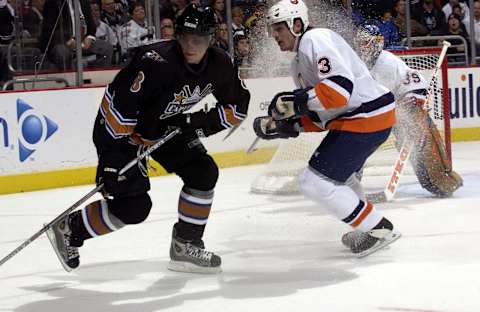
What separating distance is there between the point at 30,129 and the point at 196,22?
3.64 m

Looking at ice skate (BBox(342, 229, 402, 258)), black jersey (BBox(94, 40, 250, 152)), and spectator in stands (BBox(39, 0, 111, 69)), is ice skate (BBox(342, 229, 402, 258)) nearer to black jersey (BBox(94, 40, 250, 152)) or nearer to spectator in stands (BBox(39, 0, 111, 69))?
black jersey (BBox(94, 40, 250, 152))

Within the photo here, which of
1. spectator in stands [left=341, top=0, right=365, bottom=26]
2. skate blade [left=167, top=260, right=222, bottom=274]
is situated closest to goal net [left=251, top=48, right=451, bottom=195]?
spectator in stands [left=341, top=0, right=365, bottom=26]

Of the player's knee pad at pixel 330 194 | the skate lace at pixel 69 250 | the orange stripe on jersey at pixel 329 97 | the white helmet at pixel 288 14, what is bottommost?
the skate lace at pixel 69 250

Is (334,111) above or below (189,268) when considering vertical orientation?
above

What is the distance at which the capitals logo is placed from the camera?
6.96 m

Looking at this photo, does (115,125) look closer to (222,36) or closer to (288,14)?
(288,14)

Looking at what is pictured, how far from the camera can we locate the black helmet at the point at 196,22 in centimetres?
362

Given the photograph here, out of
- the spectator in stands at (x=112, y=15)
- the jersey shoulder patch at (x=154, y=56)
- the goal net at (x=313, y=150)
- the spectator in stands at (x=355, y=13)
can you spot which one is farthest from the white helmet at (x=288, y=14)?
the spectator in stands at (x=355, y=13)

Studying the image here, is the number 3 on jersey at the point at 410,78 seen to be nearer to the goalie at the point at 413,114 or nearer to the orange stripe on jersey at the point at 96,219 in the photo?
the goalie at the point at 413,114

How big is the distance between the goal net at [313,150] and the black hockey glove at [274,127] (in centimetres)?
217

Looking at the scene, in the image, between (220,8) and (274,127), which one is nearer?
(274,127)

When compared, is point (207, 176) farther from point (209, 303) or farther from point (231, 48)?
point (231, 48)

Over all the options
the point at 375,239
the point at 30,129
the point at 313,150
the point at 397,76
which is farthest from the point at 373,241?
the point at 30,129

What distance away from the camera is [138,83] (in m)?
3.64
